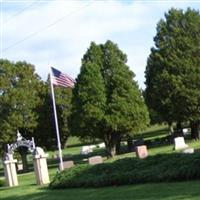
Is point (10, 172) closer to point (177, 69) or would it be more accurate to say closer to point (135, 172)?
point (135, 172)

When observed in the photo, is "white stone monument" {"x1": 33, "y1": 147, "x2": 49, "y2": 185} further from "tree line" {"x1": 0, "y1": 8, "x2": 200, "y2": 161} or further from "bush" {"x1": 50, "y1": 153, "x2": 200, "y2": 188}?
"tree line" {"x1": 0, "y1": 8, "x2": 200, "y2": 161}

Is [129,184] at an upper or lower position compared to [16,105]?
lower

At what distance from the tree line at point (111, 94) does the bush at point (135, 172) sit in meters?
28.5

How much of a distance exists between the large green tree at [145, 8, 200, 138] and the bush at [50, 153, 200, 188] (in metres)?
32.6

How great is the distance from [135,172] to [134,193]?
321cm

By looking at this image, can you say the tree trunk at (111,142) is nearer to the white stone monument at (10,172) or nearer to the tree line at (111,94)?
the tree line at (111,94)

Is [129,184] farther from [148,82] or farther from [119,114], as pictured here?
[148,82]

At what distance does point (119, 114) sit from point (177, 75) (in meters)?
7.62

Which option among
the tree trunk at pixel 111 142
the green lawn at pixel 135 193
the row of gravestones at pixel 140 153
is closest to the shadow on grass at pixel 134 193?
the green lawn at pixel 135 193

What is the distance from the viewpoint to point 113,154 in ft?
183

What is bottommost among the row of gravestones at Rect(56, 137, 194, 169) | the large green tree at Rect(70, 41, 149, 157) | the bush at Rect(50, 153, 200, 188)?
the bush at Rect(50, 153, 200, 188)

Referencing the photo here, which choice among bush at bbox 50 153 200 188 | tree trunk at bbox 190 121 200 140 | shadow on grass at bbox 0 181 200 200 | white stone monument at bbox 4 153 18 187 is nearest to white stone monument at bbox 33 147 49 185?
white stone monument at bbox 4 153 18 187

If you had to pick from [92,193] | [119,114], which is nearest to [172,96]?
[119,114]

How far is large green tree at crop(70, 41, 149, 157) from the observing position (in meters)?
55.5
